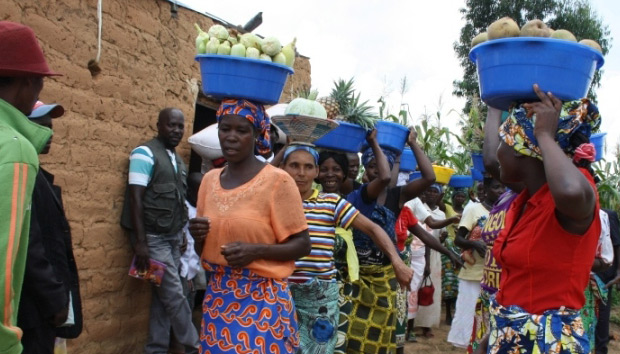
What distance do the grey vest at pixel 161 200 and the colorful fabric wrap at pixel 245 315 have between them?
2.50 m

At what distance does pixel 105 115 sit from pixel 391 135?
233cm

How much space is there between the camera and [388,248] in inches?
152

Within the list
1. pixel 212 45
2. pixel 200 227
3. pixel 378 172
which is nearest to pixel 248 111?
pixel 212 45

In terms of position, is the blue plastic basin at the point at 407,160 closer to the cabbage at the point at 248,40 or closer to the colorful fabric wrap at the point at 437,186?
the colorful fabric wrap at the point at 437,186

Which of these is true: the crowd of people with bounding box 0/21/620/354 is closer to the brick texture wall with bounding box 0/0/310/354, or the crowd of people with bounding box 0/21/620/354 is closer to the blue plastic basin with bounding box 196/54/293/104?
the blue plastic basin with bounding box 196/54/293/104

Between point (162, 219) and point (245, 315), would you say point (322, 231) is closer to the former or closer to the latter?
point (245, 315)

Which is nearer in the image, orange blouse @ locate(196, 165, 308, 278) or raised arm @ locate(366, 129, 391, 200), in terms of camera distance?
orange blouse @ locate(196, 165, 308, 278)

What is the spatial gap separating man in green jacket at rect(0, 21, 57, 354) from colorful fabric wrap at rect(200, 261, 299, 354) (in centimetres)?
118

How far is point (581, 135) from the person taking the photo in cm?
243

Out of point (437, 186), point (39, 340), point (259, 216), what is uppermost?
point (437, 186)

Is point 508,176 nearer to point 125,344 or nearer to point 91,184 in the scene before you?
point 91,184

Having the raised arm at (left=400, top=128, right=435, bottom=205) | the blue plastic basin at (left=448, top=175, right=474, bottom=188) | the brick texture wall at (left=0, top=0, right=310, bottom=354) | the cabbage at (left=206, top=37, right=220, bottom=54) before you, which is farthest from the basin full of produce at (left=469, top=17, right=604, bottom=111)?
the blue plastic basin at (left=448, top=175, right=474, bottom=188)

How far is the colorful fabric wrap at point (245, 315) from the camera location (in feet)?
9.97

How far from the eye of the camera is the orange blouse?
3.07 metres
